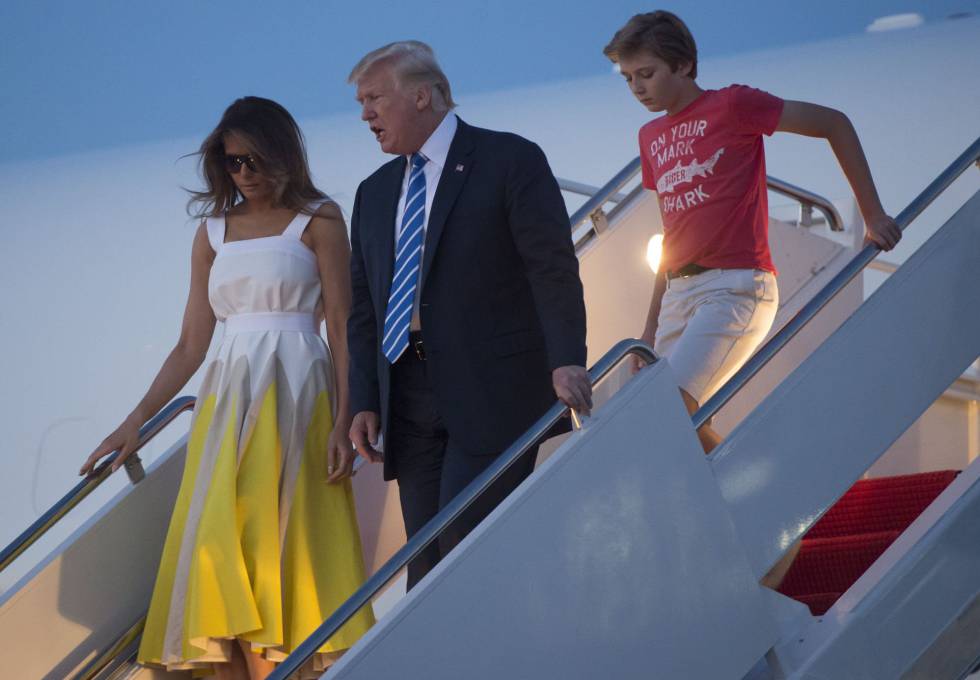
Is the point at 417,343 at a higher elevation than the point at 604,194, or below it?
higher

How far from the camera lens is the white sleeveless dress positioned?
317 centimetres

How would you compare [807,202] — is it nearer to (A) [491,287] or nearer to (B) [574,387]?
(A) [491,287]

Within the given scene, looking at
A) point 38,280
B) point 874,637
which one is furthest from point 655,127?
point 38,280

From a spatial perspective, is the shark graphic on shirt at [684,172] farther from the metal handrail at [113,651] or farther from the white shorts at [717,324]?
the metal handrail at [113,651]

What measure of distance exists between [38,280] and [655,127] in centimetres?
481

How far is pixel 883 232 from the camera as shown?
324 cm

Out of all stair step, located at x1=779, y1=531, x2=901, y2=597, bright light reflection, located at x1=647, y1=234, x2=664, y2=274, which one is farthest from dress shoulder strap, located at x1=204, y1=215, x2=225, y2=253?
stair step, located at x1=779, y1=531, x2=901, y2=597

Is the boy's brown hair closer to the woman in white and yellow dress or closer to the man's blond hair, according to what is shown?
the man's blond hair

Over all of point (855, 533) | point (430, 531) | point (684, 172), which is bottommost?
point (855, 533)

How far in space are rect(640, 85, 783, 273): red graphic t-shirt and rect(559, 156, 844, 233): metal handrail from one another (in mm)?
618

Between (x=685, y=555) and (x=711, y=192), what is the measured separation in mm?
1069

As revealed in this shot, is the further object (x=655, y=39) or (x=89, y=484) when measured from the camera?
(x=89, y=484)

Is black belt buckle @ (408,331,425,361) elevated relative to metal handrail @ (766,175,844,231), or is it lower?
elevated

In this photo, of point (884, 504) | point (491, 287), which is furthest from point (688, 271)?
point (884, 504)
